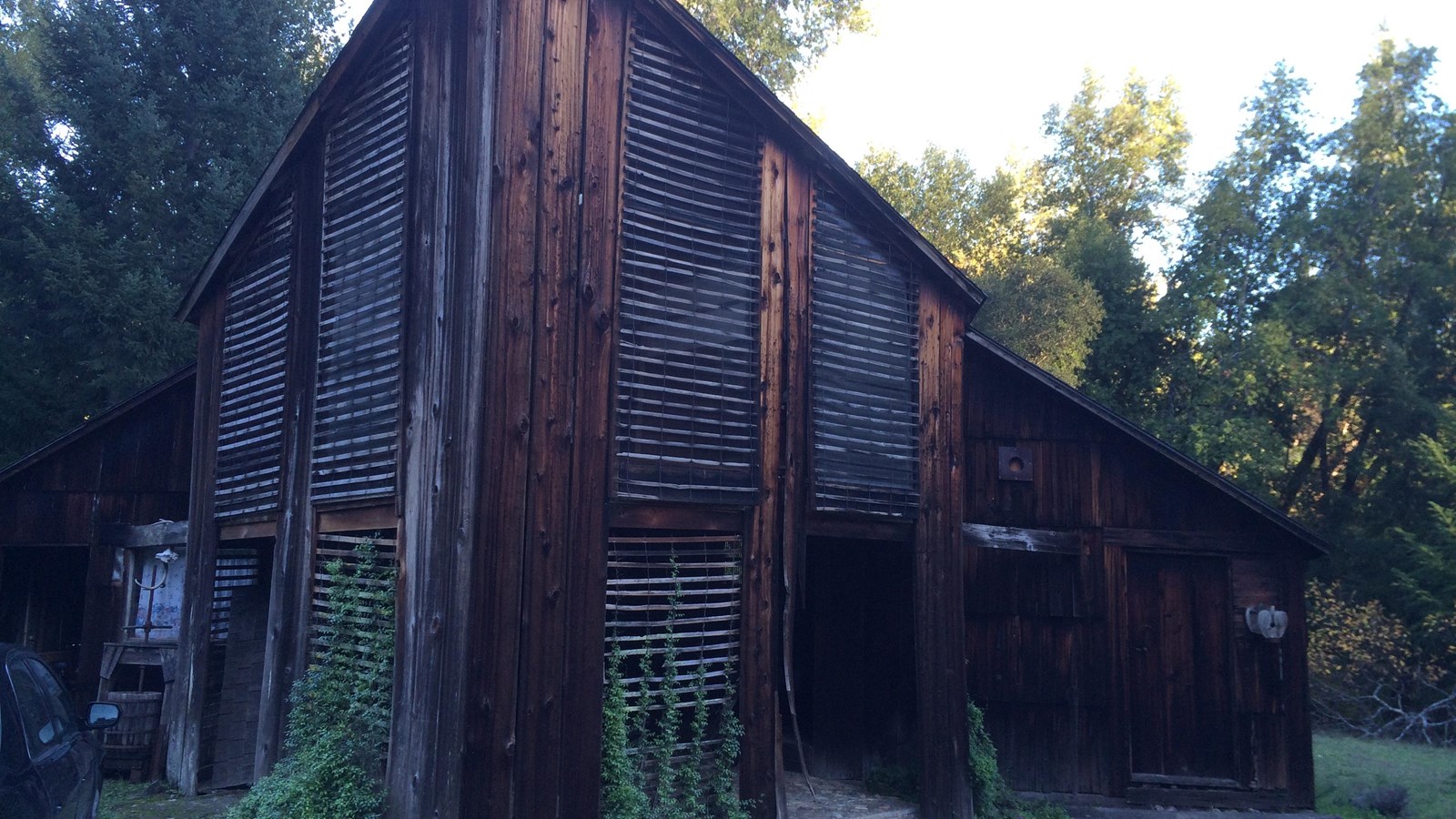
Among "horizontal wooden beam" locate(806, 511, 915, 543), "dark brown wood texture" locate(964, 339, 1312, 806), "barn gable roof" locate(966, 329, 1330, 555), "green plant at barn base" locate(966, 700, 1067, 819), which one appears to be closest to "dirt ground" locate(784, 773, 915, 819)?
"green plant at barn base" locate(966, 700, 1067, 819)

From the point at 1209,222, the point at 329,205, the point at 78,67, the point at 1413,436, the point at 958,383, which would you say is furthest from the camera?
the point at 1209,222

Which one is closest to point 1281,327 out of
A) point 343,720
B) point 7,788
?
point 343,720

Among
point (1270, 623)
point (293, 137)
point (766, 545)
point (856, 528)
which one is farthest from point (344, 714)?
point (1270, 623)

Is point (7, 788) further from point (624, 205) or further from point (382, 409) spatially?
point (624, 205)

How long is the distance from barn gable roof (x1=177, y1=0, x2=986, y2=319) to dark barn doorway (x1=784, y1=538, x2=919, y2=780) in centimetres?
317

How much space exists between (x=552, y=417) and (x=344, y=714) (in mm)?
2544

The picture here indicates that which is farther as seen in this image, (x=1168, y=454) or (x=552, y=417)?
(x=1168, y=454)

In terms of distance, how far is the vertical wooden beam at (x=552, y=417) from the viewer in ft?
22.9

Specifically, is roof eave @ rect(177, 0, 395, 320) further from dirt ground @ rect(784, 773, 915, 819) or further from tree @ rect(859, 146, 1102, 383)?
tree @ rect(859, 146, 1102, 383)

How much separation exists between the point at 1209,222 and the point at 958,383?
18.6 m

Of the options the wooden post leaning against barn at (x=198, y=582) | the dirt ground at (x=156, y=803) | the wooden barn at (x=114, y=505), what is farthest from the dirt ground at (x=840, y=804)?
the wooden barn at (x=114, y=505)

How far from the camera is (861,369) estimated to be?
955 centimetres

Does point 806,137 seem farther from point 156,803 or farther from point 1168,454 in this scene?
point 156,803

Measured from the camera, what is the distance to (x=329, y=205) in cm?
899
